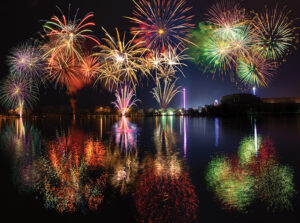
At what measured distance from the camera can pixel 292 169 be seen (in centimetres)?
978

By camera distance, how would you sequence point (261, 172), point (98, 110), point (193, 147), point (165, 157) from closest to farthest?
point (261, 172), point (165, 157), point (193, 147), point (98, 110)

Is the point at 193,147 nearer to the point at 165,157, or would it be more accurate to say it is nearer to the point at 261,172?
the point at 165,157

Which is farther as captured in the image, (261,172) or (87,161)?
(87,161)

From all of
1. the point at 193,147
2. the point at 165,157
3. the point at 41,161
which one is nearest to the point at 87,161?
the point at 41,161

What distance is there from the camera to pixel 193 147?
15398 mm

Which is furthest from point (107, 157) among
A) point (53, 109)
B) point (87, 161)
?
point (53, 109)

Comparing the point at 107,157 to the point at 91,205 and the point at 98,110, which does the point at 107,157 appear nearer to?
the point at 91,205

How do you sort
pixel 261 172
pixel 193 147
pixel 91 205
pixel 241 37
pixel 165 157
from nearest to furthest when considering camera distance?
1. pixel 91 205
2. pixel 261 172
3. pixel 165 157
4. pixel 193 147
5. pixel 241 37

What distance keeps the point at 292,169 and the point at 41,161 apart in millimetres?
9912

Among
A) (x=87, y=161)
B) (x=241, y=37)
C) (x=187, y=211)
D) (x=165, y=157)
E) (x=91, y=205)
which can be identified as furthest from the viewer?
(x=241, y=37)

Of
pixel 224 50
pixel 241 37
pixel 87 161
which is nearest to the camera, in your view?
pixel 87 161

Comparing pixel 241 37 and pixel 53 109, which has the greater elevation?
pixel 241 37

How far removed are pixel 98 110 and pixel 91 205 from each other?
274ft

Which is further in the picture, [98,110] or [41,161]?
[98,110]
